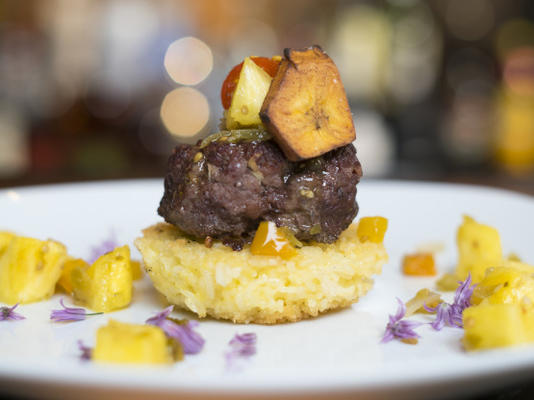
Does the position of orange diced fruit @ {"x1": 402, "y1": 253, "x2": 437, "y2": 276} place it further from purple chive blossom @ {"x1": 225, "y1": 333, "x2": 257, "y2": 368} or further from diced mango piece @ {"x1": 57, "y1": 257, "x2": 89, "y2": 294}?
diced mango piece @ {"x1": 57, "y1": 257, "x2": 89, "y2": 294}

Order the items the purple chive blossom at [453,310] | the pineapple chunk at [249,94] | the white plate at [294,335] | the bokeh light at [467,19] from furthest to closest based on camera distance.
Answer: the bokeh light at [467,19] < the pineapple chunk at [249,94] < the purple chive blossom at [453,310] < the white plate at [294,335]

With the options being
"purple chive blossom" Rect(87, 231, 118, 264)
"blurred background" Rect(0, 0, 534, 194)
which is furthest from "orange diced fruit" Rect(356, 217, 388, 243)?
"blurred background" Rect(0, 0, 534, 194)

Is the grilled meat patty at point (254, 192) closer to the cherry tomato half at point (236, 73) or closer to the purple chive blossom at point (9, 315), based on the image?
the cherry tomato half at point (236, 73)

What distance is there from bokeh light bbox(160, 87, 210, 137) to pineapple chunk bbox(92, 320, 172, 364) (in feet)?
25.5

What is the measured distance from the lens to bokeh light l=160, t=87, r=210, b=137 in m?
9.41

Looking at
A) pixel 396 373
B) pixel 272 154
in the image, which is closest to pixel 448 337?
pixel 396 373

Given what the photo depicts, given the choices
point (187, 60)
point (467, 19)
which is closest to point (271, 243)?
point (467, 19)

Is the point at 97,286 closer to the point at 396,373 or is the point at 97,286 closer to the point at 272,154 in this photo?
the point at 272,154

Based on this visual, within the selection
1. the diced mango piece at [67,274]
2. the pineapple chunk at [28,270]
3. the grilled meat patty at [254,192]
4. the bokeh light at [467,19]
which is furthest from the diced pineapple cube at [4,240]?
the bokeh light at [467,19]

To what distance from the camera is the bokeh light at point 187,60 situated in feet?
31.1

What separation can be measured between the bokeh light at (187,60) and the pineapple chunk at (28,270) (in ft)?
23.2

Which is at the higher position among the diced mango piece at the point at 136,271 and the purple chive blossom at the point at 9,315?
the diced mango piece at the point at 136,271

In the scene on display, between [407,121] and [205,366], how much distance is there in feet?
22.1

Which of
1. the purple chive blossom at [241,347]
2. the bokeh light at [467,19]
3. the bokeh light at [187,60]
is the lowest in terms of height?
the purple chive blossom at [241,347]
